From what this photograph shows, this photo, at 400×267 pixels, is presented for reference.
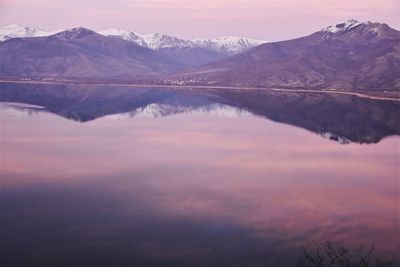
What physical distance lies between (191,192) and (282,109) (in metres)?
99.5

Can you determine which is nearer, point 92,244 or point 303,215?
point 92,244

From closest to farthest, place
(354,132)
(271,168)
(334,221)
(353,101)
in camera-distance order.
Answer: (334,221) < (271,168) < (354,132) < (353,101)

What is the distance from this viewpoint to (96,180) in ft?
192

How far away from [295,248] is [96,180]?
1035 inches

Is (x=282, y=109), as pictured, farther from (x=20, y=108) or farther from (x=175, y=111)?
(x=20, y=108)

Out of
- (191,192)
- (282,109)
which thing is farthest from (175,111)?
(191,192)

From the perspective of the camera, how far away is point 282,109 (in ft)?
493

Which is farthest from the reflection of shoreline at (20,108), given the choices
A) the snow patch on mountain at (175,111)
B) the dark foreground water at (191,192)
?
the snow patch on mountain at (175,111)

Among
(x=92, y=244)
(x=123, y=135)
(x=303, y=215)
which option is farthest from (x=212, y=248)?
(x=123, y=135)

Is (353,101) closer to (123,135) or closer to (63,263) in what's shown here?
(123,135)

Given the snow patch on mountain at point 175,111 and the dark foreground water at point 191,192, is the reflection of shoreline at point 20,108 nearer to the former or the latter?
the dark foreground water at point 191,192

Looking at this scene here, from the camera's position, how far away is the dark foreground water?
3888cm

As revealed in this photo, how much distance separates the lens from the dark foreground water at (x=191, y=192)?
38875 mm

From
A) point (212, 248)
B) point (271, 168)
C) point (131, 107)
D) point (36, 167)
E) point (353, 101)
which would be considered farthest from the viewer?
point (353, 101)
